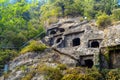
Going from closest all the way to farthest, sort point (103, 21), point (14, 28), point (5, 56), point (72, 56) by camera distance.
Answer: point (72, 56) < point (5, 56) < point (103, 21) < point (14, 28)

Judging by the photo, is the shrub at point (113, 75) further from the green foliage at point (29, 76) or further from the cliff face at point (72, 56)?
the green foliage at point (29, 76)

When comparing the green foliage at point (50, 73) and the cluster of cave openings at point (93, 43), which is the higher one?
the green foliage at point (50, 73)

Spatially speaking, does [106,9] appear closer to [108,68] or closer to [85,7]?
[85,7]

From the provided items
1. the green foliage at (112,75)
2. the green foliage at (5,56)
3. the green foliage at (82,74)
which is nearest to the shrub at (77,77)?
the green foliage at (82,74)

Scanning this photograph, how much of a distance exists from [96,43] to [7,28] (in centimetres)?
1504

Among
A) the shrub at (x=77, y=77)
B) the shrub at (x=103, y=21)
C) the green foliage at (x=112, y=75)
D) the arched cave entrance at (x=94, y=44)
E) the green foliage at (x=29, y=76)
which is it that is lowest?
the arched cave entrance at (x=94, y=44)

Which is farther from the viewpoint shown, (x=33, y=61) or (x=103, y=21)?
(x=103, y=21)

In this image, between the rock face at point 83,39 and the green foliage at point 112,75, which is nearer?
the green foliage at point 112,75

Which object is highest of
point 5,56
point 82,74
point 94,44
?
point 82,74

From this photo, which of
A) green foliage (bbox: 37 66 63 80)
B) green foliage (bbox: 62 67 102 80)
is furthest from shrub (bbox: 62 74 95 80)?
green foliage (bbox: 37 66 63 80)

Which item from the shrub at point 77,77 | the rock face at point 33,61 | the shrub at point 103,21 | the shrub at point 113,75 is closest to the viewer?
the shrub at point 77,77

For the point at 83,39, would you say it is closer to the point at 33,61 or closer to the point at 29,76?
the point at 33,61

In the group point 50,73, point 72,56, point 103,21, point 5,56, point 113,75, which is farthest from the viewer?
point 103,21

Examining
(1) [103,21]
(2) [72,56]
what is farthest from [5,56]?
(1) [103,21]
